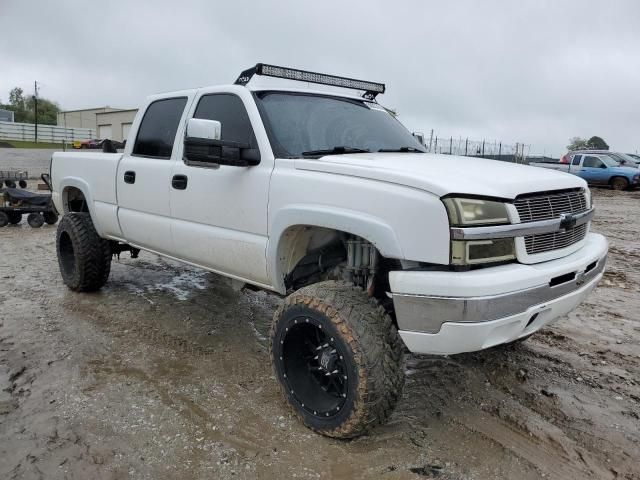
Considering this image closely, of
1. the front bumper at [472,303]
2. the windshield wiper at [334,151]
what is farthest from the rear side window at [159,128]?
the front bumper at [472,303]

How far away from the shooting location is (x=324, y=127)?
145 inches

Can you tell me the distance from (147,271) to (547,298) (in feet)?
17.2

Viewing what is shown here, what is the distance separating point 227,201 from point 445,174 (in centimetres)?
154

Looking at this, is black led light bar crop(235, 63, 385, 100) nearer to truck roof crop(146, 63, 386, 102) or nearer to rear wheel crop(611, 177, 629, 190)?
truck roof crop(146, 63, 386, 102)

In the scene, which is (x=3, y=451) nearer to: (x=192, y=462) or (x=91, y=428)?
(x=91, y=428)

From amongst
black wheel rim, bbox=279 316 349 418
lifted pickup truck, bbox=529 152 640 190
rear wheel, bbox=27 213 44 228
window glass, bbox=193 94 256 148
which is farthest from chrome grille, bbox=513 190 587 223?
lifted pickup truck, bbox=529 152 640 190

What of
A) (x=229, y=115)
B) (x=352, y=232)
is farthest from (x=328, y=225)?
(x=229, y=115)

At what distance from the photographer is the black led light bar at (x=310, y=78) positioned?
3842 millimetres

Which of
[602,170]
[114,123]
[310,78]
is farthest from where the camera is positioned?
[114,123]

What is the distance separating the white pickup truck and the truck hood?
A: 11 mm

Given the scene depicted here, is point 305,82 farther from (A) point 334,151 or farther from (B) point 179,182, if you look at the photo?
(B) point 179,182

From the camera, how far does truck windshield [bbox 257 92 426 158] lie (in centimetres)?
348

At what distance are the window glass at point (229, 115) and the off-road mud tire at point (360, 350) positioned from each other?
1.21 metres

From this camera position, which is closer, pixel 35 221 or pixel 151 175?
pixel 151 175
